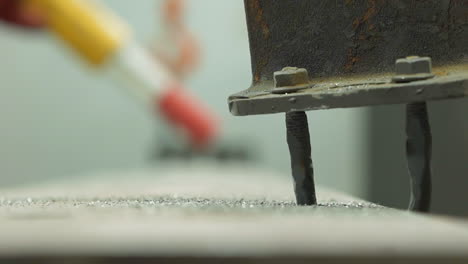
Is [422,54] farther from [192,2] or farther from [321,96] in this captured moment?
[192,2]

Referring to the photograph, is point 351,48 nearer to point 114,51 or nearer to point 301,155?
point 301,155

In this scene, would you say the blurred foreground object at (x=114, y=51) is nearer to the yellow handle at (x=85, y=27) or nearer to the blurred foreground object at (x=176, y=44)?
the yellow handle at (x=85, y=27)

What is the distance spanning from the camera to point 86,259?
351mm

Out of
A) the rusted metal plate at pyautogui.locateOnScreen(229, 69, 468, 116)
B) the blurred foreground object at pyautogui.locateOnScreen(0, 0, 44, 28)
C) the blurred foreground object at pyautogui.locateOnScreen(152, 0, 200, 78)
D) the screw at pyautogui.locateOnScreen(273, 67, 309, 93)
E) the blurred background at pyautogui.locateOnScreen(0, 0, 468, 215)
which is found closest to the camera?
the rusted metal plate at pyautogui.locateOnScreen(229, 69, 468, 116)

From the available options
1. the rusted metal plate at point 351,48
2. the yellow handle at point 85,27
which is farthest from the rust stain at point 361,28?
the yellow handle at point 85,27

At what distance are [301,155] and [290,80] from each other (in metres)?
0.08

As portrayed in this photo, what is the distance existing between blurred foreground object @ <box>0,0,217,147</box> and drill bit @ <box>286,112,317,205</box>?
3.64ft

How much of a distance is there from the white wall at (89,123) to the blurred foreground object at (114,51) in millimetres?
1348

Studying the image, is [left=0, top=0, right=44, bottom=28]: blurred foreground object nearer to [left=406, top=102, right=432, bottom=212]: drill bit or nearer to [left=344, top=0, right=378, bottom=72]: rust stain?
[left=344, top=0, right=378, bottom=72]: rust stain

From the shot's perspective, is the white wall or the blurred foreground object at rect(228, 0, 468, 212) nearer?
the blurred foreground object at rect(228, 0, 468, 212)

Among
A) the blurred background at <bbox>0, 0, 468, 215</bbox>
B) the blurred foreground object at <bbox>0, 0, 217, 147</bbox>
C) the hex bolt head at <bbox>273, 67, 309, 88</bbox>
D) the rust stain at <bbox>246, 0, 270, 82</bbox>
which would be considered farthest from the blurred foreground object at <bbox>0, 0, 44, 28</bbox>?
the blurred background at <bbox>0, 0, 468, 215</bbox>

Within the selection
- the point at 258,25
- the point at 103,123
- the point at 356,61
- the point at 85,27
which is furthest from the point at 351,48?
the point at 103,123

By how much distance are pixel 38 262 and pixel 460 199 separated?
1.38 meters

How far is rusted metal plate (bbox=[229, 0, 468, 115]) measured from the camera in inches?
27.5
